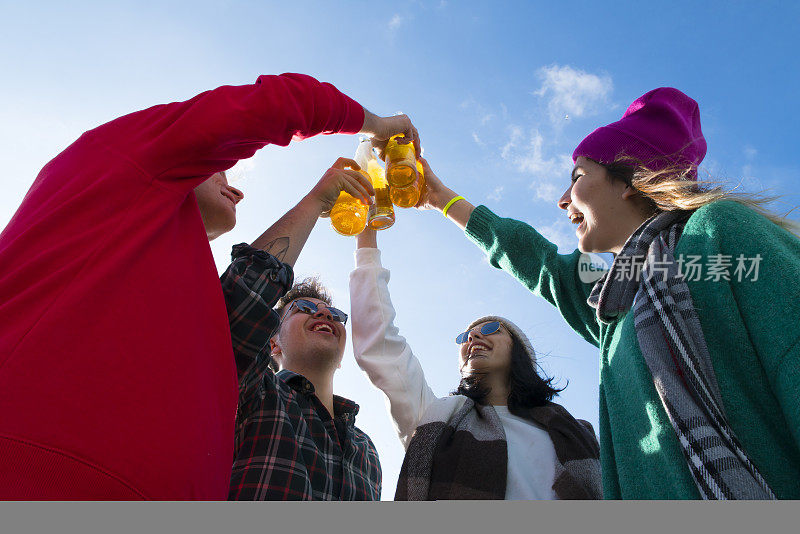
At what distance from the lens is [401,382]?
2.96 m

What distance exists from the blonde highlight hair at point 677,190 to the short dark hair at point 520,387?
3.98ft

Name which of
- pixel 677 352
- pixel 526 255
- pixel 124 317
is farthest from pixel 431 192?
pixel 124 317

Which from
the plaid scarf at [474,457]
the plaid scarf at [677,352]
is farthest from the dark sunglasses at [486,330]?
the plaid scarf at [677,352]

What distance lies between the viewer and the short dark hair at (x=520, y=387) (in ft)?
9.80

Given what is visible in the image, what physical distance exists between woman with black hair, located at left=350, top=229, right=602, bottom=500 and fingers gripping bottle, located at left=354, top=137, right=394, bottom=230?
0.29 meters

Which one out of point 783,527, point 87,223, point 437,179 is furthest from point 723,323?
point 437,179

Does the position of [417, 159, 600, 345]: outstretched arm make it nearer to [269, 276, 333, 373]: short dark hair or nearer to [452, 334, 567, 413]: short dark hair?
[452, 334, 567, 413]: short dark hair

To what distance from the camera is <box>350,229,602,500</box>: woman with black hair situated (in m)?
2.34

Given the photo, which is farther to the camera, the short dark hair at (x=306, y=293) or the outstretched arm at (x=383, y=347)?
the short dark hair at (x=306, y=293)

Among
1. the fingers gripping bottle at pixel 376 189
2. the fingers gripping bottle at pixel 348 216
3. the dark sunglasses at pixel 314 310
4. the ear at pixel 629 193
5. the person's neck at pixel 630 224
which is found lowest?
the person's neck at pixel 630 224

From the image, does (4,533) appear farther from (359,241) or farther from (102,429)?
(359,241)

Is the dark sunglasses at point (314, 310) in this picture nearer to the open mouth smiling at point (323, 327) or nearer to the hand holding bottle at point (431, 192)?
the open mouth smiling at point (323, 327)

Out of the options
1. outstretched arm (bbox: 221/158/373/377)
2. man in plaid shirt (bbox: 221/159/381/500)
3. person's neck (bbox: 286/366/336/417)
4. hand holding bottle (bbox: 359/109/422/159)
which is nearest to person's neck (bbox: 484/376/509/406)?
man in plaid shirt (bbox: 221/159/381/500)

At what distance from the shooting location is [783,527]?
0.69 meters
